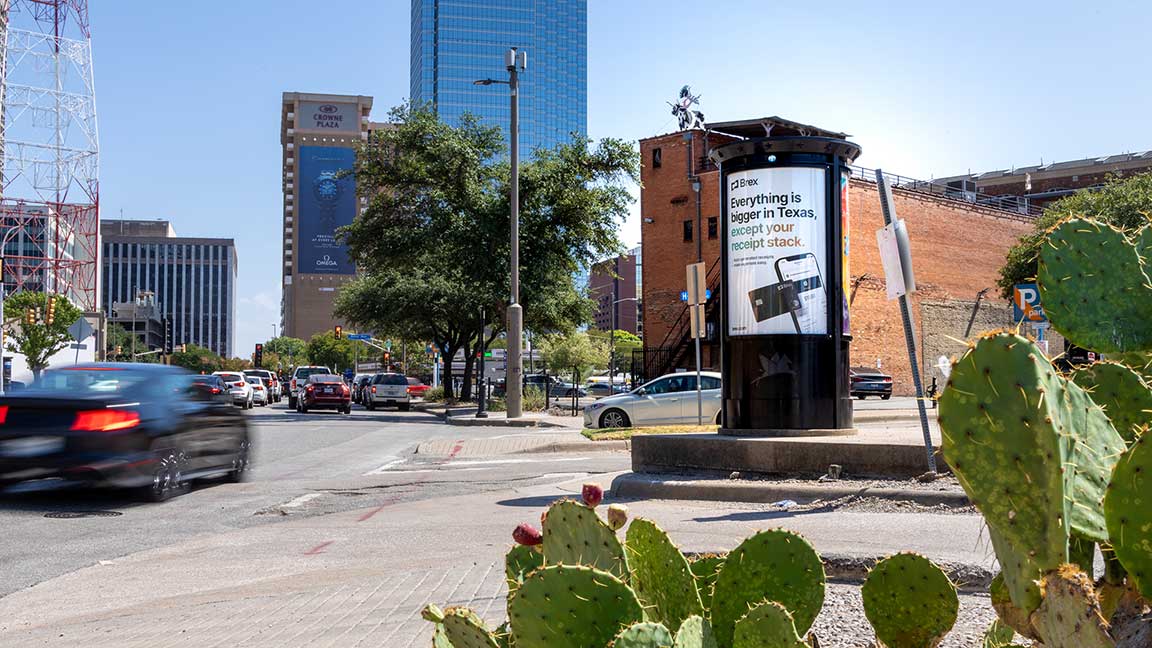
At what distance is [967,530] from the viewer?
7211 mm

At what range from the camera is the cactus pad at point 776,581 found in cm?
245

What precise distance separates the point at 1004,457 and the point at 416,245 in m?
31.0

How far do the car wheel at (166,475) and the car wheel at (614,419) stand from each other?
1244 cm

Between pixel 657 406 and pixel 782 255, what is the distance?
11.8 meters

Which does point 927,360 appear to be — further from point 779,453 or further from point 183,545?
point 183,545

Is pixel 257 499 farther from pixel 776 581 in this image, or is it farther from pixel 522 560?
pixel 776 581

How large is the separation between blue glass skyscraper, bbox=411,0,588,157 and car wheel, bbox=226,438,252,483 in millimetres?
144323

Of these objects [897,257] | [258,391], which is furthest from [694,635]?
[258,391]

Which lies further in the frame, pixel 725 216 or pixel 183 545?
pixel 725 216

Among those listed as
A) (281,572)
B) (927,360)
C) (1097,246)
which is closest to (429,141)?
(281,572)

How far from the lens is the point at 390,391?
41.1 m

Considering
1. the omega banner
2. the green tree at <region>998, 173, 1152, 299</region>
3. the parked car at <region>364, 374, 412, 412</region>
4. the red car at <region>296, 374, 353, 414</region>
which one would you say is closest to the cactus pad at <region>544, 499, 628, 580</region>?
the red car at <region>296, 374, 353, 414</region>

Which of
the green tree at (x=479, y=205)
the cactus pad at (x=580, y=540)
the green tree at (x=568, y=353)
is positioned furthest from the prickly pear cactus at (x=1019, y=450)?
the green tree at (x=568, y=353)

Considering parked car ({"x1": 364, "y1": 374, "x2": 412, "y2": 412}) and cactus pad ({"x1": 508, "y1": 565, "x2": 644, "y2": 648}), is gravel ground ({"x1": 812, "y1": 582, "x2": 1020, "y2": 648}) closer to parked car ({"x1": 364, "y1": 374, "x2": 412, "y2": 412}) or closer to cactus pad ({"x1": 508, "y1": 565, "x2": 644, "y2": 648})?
cactus pad ({"x1": 508, "y1": 565, "x2": 644, "y2": 648})
